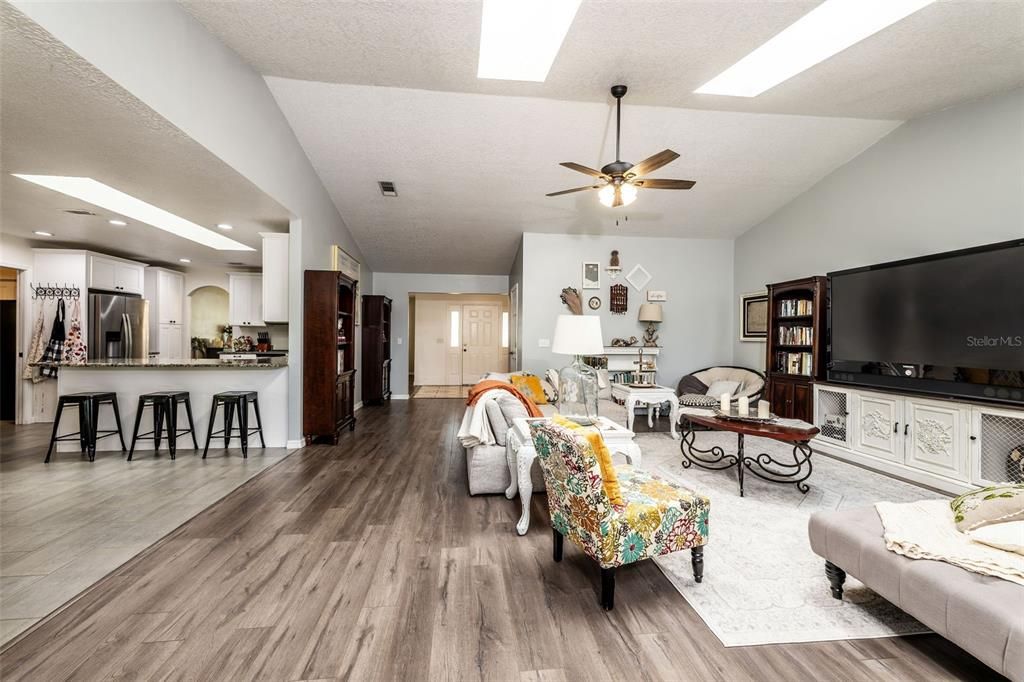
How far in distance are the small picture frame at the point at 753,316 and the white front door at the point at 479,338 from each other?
563 cm

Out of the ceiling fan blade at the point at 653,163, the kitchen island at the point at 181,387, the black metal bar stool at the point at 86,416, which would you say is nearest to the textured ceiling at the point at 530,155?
the ceiling fan blade at the point at 653,163

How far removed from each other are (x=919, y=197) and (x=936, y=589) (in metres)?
4.07

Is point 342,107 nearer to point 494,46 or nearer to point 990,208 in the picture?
point 494,46

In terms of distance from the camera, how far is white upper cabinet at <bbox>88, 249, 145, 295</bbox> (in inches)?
222

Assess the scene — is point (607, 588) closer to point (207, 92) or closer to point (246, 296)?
point (207, 92)

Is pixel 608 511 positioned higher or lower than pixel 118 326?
lower

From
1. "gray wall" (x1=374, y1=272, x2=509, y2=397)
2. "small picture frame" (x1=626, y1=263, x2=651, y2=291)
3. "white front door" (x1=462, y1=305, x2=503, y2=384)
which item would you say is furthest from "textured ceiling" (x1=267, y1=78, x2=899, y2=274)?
"white front door" (x1=462, y1=305, x2=503, y2=384)

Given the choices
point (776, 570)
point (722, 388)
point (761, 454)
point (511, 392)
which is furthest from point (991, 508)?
point (722, 388)

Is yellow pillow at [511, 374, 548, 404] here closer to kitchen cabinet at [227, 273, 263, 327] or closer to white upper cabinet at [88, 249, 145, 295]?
kitchen cabinet at [227, 273, 263, 327]

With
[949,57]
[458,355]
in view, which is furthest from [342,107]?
[458,355]

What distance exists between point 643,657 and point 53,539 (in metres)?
3.30

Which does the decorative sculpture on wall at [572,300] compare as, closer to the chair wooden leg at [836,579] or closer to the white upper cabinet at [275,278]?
the white upper cabinet at [275,278]

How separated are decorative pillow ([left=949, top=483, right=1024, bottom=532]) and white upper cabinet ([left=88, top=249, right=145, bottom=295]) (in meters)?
8.81

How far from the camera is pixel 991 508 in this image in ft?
5.49
